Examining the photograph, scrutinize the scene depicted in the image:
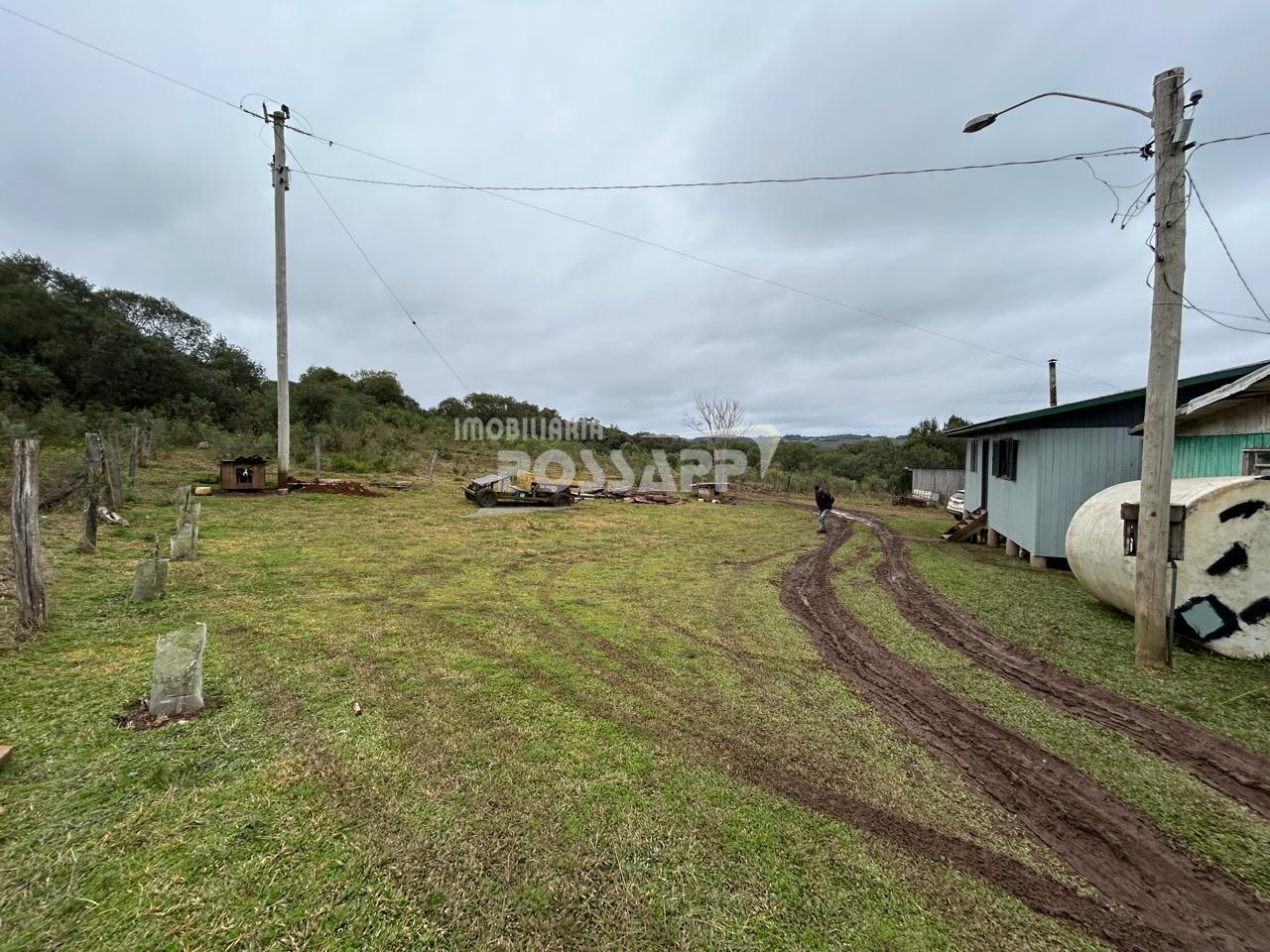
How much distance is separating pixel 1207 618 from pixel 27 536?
430 inches

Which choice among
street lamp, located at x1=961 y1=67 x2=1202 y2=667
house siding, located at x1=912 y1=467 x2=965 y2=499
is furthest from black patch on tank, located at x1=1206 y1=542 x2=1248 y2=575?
house siding, located at x1=912 y1=467 x2=965 y2=499

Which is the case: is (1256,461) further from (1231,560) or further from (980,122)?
(980,122)

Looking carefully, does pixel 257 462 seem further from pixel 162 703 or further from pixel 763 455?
pixel 763 455

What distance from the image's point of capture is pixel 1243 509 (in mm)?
4602

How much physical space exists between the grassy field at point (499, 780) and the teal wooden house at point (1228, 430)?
2.93 meters

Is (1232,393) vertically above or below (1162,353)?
below

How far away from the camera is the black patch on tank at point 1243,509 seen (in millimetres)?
4578

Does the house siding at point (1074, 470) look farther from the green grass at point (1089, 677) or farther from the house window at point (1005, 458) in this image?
the house window at point (1005, 458)

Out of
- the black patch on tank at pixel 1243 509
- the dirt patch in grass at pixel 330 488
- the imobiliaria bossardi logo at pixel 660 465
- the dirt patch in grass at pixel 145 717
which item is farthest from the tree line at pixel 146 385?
the dirt patch in grass at pixel 145 717

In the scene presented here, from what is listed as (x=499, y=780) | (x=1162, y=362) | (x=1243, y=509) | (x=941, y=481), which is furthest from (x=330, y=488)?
(x=941, y=481)

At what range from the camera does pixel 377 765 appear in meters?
2.70

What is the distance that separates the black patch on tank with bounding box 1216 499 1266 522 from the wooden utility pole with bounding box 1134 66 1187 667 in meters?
0.78

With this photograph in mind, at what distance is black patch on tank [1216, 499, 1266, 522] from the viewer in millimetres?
4578

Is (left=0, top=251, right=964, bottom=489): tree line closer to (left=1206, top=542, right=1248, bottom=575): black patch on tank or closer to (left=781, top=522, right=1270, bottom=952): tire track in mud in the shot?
(left=1206, top=542, right=1248, bottom=575): black patch on tank
